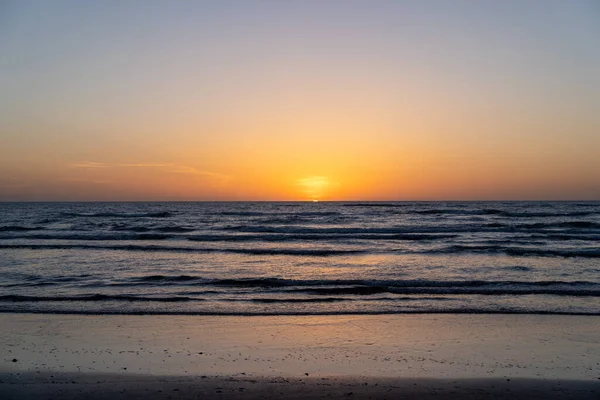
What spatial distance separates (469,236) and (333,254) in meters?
13.7

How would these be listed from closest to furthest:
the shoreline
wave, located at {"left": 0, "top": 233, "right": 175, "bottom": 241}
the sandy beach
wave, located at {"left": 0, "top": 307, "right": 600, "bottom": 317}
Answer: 1. the shoreline
2. the sandy beach
3. wave, located at {"left": 0, "top": 307, "right": 600, "bottom": 317}
4. wave, located at {"left": 0, "top": 233, "right": 175, "bottom": 241}

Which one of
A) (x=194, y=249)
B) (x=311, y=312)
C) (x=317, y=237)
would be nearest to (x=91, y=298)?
(x=311, y=312)

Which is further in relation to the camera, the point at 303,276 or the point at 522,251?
the point at 522,251

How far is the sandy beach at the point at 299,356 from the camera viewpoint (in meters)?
6.73

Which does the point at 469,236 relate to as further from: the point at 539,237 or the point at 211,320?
the point at 211,320

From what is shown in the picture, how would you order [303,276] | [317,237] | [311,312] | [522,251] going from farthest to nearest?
[317,237], [522,251], [303,276], [311,312]

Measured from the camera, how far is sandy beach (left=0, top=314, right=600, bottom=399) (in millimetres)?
6727

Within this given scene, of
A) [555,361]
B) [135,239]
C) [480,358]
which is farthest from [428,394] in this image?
[135,239]

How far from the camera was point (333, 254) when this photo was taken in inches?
997

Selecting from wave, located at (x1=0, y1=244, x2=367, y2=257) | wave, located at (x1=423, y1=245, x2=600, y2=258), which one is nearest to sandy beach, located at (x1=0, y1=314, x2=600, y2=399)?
wave, located at (x1=423, y1=245, x2=600, y2=258)

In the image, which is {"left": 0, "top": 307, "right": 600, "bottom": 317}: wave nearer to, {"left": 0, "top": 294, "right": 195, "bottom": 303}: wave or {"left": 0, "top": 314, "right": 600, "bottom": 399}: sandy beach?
{"left": 0, "top": 314, "right": 600, "bottom": 399}: sandy beach

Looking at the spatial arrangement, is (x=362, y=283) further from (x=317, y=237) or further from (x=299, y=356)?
(x=317, y=237)

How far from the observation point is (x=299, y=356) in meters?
8.08

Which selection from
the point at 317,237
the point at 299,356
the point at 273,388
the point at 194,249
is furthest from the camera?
the point at 317,237
